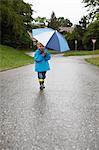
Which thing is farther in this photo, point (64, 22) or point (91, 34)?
point (64, 22)

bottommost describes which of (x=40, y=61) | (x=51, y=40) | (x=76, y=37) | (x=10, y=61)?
(x=76, y=37)

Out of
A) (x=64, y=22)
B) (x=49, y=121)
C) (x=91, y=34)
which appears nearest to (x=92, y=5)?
(x=91, y=34)

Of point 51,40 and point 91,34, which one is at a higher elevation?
point 51,40

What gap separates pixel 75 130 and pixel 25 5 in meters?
49.1

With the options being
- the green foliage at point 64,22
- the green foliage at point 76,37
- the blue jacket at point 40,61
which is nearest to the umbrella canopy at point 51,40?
the blue jacket at point 40,61

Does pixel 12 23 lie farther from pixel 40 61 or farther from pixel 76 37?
pixel 76 37

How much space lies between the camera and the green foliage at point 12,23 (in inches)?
1772

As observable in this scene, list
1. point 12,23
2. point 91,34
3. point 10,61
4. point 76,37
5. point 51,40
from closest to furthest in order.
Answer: point 51,40 → point 10,61 → point 12,23 → point 91,34 → point 76,37

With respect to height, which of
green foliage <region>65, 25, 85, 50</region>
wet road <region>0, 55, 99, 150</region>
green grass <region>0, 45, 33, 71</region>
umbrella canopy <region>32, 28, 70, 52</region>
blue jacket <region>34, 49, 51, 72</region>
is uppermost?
umbrella canopy <region>32, 28, 70, 52</region>

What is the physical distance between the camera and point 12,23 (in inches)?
1829

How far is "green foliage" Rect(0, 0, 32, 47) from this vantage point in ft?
148

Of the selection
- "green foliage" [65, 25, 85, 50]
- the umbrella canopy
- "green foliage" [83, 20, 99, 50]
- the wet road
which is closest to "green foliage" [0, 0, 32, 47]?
"green foliage" [83, 20, 99, 50]

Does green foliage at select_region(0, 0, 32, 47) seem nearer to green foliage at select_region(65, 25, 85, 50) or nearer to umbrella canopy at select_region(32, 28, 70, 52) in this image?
green foliage at select_region(65, 25, 85, 50)

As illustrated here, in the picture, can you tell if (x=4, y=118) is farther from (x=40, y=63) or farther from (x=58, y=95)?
(x=40, y=63)
